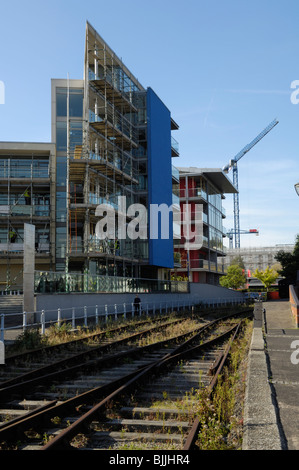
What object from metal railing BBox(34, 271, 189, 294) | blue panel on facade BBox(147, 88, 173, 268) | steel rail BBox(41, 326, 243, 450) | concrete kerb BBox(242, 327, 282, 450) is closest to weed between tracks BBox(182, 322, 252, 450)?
concrete kerb BBox(242, 327, 282, 450)

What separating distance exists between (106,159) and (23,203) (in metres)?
12.7

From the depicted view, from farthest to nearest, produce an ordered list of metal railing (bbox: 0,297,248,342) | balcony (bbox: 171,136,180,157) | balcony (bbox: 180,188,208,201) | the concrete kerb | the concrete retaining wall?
balcony (bbox: 180,188,208,201) → balcony (bbox: 171,136,180,157) → the concrete retaining wall → metal railing (bbox: 0,297,248,342) → the concrete kerb

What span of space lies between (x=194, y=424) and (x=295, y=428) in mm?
1201

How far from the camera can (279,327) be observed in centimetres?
1798

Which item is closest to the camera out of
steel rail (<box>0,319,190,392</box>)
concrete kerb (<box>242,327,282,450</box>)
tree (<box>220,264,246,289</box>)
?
concrete kerb (<box>242,327,282,450</box>)

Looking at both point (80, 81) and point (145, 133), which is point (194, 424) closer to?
point (145, 133)

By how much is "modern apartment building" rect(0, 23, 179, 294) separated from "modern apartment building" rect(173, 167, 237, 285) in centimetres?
1005

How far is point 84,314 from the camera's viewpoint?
23.2 metres

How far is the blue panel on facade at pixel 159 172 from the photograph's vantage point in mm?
47281

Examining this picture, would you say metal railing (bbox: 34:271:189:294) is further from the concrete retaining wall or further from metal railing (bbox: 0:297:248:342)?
metal railing (bbox: 0:297:248:342)

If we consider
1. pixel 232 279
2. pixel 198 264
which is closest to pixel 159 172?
pixel 198 264

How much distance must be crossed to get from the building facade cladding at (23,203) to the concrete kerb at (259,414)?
38.1 metres

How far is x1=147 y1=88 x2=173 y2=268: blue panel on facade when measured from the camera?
4728 centimetres

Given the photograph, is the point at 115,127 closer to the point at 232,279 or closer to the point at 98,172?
the point at 98,172
